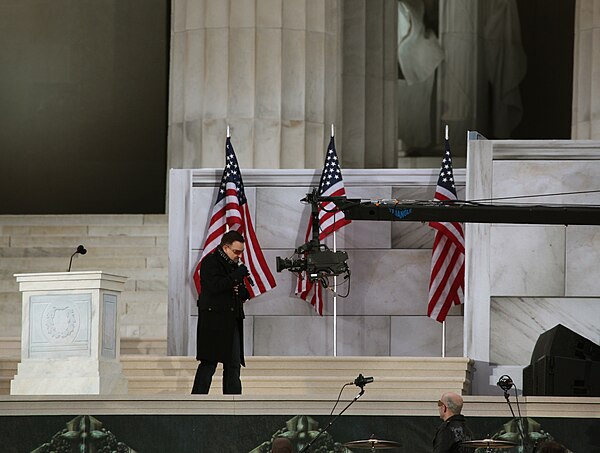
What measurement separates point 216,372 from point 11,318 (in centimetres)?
679

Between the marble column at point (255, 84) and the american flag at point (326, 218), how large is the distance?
3.17 m

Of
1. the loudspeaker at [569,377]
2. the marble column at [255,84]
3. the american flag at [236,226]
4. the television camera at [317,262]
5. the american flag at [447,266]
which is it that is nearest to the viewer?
the loudspeaker at [569,377]

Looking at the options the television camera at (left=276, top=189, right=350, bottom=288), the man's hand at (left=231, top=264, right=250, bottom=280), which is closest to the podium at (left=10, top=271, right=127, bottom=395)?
the man's hand at (left=231, top=264, right=250, bottom=280)

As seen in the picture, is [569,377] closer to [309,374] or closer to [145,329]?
[309,374]

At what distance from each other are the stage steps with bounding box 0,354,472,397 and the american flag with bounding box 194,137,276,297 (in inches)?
90.7

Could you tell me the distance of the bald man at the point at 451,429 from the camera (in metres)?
14.7

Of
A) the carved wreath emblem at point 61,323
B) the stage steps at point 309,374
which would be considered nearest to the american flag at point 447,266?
the stage steps at point 309,374

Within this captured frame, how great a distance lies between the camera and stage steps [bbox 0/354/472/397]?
1914 centimetres

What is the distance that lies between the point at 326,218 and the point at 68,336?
4.69 metres

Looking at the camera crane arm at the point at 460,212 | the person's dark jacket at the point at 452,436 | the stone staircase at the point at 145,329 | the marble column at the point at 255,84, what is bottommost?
the person's dark jacket at the point at 452,436

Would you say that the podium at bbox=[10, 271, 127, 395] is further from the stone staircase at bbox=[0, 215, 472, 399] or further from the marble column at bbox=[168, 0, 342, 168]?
the marble column at bbox=[168, 0, 342, 168]

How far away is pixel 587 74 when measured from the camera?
91.0ft

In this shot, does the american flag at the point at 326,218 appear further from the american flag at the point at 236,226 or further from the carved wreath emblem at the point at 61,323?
the carved wreath emblem at the point at 61,323

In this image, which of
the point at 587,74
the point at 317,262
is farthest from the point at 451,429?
the point at 587,74
